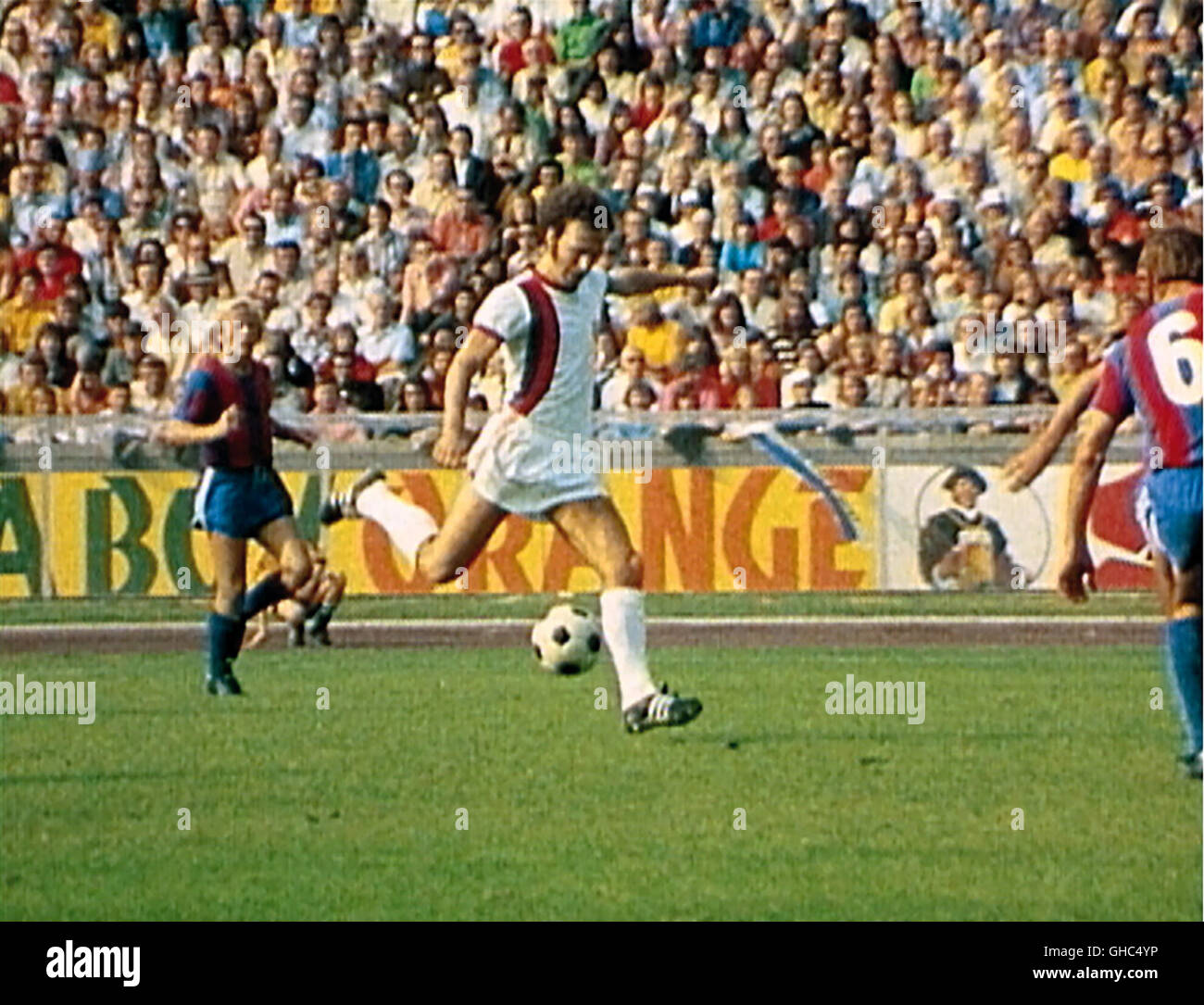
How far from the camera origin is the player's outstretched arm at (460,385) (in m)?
9.07

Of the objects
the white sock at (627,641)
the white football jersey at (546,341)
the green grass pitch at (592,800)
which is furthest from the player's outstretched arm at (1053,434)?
the white football jersey at (546,341)

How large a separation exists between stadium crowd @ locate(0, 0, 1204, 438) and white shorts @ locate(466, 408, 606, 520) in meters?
0.66

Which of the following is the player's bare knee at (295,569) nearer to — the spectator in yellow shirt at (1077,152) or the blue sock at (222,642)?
the blue sock at (222,642)

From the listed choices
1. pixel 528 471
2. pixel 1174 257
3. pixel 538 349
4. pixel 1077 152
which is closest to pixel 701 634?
pixel 528 471

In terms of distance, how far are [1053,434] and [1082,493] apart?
0.30 meters

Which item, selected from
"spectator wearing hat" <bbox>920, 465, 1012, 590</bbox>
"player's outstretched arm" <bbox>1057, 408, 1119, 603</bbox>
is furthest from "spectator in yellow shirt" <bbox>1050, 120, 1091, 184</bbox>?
"player's outstretched arm" <bbox>1057, 408, 1119, 603</bbox>

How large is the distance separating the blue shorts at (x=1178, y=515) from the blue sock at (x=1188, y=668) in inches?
7.1

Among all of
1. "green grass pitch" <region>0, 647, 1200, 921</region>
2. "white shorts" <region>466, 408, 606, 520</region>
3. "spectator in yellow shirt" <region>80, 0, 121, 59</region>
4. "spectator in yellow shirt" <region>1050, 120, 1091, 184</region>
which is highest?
"spectator in yellow shirt" <region>80, 0, 121, 59</region>

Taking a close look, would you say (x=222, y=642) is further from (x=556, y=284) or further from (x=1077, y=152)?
(x=1077, y=152)

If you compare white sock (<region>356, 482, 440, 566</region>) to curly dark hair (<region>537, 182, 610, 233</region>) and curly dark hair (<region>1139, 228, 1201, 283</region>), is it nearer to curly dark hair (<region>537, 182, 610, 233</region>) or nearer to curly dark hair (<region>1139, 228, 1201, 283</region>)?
curly dark hair (<region>537, 182, 610, 233</region>)

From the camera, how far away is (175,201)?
10406 mm

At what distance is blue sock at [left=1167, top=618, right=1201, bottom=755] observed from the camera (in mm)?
8477
